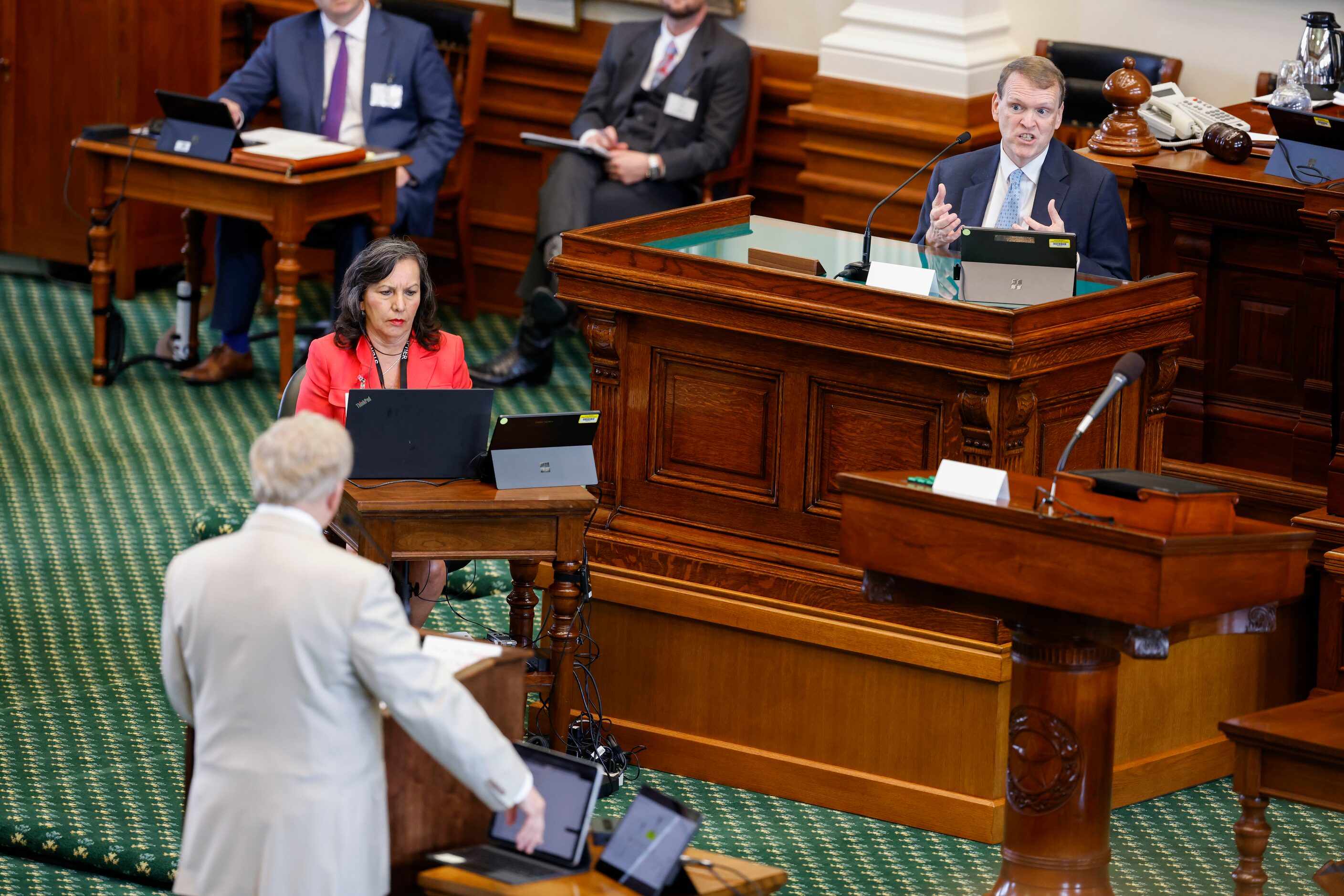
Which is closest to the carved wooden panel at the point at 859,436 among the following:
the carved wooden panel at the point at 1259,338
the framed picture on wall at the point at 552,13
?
the carved wooden panel at the point at 1259,338

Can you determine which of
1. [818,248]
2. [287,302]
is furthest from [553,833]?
[287,302]

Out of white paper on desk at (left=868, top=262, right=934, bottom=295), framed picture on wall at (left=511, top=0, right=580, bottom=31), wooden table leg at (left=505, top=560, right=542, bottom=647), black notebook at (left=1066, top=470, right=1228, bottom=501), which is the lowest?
wooden table leg at (left=505, top=560, right=542, bottom=647)

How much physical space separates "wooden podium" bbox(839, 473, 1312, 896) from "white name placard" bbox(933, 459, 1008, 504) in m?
0.03

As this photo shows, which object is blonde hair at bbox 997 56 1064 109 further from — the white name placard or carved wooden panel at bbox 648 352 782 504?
the white name placard

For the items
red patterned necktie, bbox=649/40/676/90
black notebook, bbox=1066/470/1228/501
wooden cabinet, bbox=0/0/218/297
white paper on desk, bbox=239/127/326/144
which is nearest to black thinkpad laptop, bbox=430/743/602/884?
black notebook, bbox=1066/470/1228/501

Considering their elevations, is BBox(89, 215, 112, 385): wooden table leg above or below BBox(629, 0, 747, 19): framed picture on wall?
below

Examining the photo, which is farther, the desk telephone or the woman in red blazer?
the desk telephone

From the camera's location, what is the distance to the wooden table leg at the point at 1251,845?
3.43 m

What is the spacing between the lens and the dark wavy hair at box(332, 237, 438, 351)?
14.1 feet

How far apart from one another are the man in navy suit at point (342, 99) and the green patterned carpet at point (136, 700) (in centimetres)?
46

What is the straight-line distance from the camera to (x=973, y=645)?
411cm

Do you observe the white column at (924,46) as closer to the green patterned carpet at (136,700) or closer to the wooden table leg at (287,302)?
the green patterned carpet at (136,700)

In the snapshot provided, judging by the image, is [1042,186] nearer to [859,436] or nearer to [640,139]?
[859,436]

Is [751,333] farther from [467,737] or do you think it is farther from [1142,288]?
[467,737]
